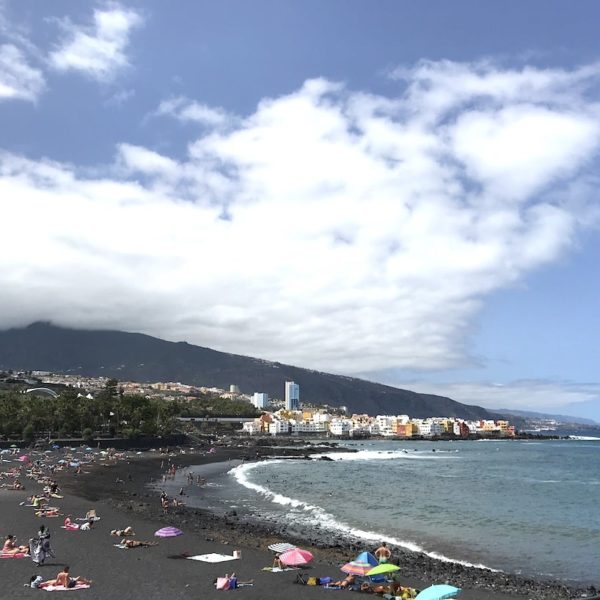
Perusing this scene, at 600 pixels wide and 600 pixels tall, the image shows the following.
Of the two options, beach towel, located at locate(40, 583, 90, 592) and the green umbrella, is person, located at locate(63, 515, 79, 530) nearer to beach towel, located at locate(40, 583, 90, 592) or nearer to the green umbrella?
beach towel, located at locate(40, 583, 90, 592)

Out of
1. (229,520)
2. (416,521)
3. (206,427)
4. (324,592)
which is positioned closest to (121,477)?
(229,520)

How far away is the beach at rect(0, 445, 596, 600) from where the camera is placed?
648 inches

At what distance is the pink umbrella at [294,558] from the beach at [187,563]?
404 millimetres

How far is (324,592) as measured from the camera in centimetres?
1664

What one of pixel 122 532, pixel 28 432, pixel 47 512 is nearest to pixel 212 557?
pixel 122 532

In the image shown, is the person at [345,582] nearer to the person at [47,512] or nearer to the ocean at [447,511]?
the ocean at [447,511]

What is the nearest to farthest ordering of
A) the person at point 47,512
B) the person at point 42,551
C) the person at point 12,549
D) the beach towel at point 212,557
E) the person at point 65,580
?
1. the person at point 65,580
2. the person at point 42,551
3. the person at point 12,549
4. the beach towel at point 212,557
5. the person at point 47,512

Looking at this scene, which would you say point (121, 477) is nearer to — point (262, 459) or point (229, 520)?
point (229, 520)

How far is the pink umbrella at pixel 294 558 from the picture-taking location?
59.8 feet

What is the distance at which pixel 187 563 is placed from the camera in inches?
763

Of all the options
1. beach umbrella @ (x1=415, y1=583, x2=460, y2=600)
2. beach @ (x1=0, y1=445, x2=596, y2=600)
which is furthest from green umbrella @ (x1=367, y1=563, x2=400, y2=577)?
beach umbrella @ (x1=415, y1=583, x2=460, y2=600)

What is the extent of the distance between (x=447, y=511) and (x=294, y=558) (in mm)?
22093

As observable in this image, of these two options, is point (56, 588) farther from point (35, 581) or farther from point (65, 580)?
point (35, 581)

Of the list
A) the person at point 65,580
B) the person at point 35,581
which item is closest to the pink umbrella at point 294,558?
the person at point 65,580
